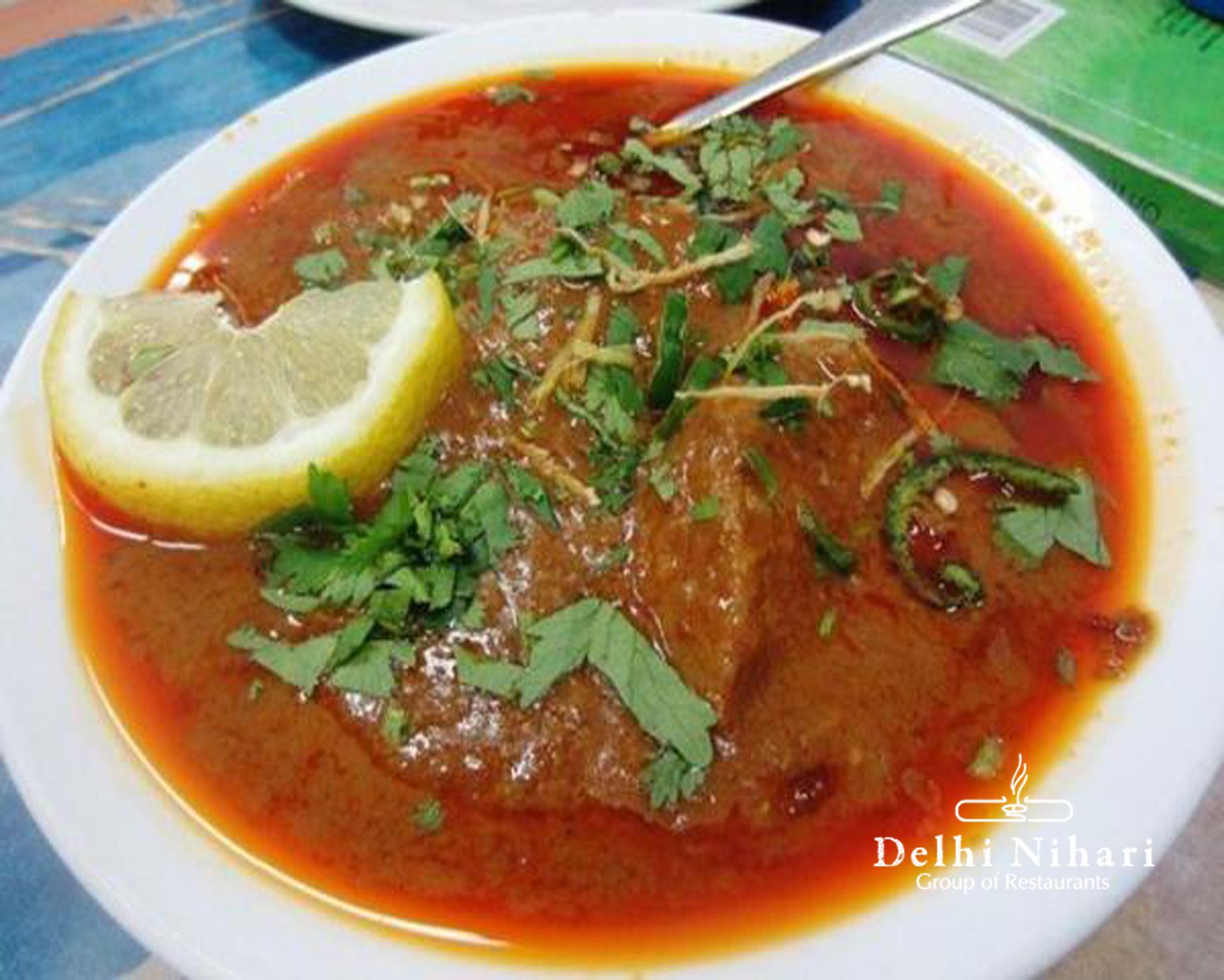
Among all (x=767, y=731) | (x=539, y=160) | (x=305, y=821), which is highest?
(x=539, y=160)

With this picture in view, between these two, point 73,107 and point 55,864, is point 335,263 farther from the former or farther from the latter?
point 73,107

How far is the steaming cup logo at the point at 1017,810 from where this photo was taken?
56.6 inches

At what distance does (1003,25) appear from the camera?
2.74m

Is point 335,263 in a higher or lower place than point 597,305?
lower

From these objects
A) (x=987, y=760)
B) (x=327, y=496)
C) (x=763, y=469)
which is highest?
(x=763, y=469)

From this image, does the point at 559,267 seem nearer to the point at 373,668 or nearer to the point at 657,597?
the point at 657,597

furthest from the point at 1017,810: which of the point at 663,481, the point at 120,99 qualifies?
the point at 120,99

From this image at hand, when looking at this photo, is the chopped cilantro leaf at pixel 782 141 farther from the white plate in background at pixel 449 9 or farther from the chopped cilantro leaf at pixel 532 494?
the chopped cilantro leaf at pixel 532 494

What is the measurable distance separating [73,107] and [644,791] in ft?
8.66

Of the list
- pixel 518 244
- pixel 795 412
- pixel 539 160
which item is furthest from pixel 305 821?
pixel 539 160

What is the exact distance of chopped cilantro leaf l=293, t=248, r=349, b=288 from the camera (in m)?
2.17

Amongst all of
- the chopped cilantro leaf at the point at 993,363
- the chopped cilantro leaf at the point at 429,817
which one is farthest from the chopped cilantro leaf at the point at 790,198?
the chopped cilantro leaf at the point at 429,817

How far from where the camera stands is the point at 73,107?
306 centimetres

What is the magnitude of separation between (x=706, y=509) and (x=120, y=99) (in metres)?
2.38
